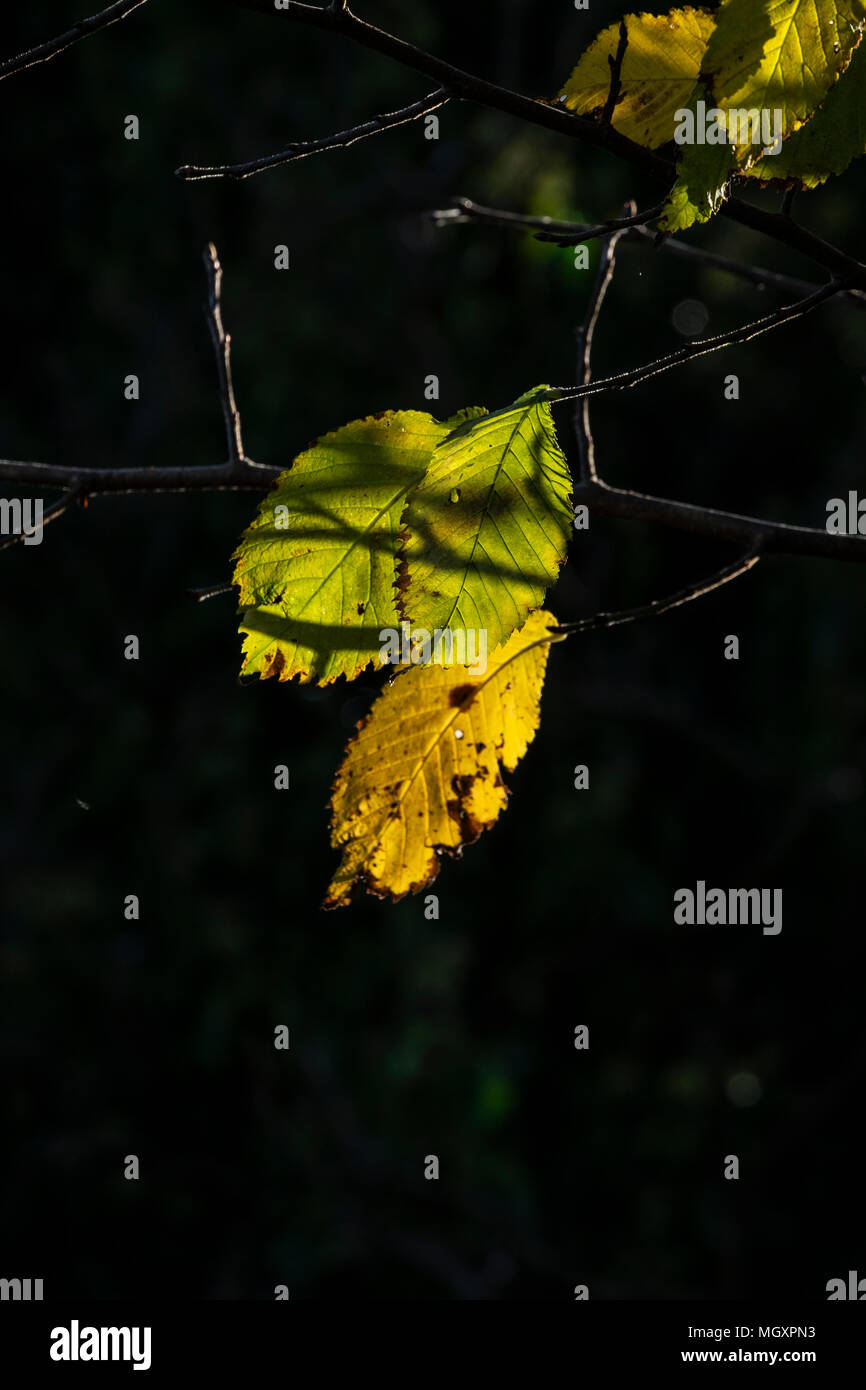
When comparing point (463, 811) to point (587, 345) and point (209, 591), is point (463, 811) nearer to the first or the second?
point (209, 591)

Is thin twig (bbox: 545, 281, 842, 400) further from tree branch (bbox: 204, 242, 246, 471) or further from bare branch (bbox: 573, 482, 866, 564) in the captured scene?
tree branch (bbox: 204, 242, 246, 471)

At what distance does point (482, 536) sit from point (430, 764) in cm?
15

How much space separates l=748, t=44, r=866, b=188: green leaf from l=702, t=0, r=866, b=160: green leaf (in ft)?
0.04

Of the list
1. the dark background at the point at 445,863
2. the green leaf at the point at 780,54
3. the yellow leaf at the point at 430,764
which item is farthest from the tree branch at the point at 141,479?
the dark background at the point at 445,863

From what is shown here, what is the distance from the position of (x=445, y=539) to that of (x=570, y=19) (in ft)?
12.9

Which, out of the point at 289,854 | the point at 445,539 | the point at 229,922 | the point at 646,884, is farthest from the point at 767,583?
the point at 445,539

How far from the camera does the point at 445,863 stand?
126 inches

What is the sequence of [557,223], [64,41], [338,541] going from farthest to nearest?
[557,223]
[338,541]
[64,41]

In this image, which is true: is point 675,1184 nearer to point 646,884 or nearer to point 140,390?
point 646,884

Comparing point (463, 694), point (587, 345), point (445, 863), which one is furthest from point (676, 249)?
point (445, 863)

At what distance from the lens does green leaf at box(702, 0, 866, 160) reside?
432 millimetres

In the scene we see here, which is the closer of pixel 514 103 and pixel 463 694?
pixel 514 103

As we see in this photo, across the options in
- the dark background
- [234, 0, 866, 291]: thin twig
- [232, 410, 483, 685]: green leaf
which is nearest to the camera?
[234, 0, 866, 291]: thin twig

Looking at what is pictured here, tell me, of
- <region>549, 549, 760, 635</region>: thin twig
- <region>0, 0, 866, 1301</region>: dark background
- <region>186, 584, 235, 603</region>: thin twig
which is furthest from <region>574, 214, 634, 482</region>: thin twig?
<region>0, 0, 866, 1301</region>: dark background
